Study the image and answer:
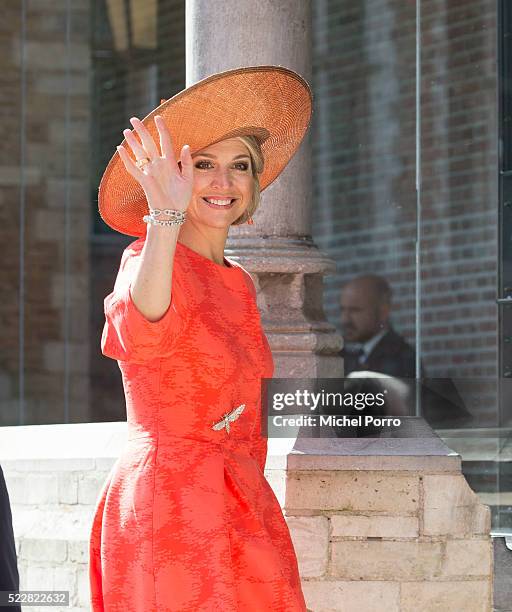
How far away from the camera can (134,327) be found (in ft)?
10.6

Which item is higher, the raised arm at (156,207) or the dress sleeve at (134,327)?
the raised arm at (156,207)

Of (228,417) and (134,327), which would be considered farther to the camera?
(228,417)

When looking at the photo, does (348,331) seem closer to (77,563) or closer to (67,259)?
(67,259)

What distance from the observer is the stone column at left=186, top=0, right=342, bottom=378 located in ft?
16.2

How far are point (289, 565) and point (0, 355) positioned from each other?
27.9 ft

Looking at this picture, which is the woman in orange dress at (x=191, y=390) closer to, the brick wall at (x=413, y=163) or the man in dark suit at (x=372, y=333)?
the man in dark suit at (x=372, y=333)

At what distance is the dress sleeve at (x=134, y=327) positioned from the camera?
3.23 metres

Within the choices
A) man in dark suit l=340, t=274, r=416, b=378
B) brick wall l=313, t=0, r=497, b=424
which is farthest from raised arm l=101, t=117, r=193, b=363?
brick wall l=313, t=0, r=497, b=424

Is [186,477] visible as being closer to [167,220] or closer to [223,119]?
[167,220]

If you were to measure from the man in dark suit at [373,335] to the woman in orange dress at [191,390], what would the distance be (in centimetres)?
557

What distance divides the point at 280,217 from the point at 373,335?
16.5ft

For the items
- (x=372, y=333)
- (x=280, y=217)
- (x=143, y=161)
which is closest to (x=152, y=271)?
(x=143, y=161)

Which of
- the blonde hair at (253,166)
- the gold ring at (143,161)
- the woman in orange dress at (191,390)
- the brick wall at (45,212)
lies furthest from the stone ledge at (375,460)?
the brick wall at (45,212)

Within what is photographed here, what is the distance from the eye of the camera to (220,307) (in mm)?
3551
